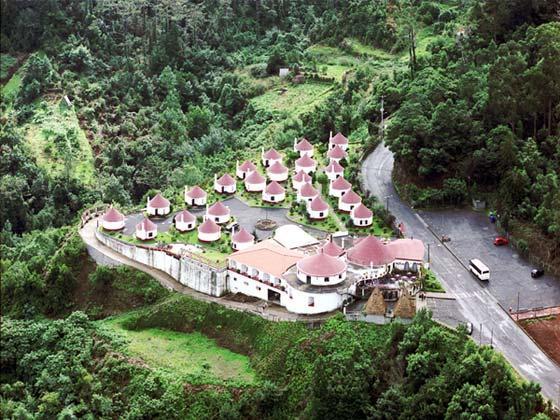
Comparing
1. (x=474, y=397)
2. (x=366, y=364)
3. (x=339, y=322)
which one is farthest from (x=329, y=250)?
(x=474, y=397)

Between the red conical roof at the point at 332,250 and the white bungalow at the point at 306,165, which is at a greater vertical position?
the red conical roof at the point at 332,250

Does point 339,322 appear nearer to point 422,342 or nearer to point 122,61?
point 422,342

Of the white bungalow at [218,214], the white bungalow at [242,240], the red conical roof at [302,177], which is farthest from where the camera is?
the red conical roof at [302,177]

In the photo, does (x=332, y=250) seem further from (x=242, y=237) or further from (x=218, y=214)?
(x=218, y=214)

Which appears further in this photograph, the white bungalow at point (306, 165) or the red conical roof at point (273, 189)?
the white bungalow at point (306, 165)

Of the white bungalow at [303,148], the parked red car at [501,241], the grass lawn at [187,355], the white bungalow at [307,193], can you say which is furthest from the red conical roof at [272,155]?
the grass lawn at [187,355]

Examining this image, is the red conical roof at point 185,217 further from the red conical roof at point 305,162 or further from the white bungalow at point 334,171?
the white bungalow at point 334,171

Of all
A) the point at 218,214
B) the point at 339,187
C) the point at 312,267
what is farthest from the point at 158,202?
the point at 312,267

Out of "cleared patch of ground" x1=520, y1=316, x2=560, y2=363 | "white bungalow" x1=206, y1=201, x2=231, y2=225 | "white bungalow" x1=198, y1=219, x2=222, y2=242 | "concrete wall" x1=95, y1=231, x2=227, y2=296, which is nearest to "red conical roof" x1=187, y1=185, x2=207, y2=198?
"white bungalow" x1=206, y1=201, x2=231, y2=225

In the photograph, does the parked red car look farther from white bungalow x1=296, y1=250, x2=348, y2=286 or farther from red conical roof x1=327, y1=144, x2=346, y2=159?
red conical roof x1=327, y1=144, x2=346, y2=159
